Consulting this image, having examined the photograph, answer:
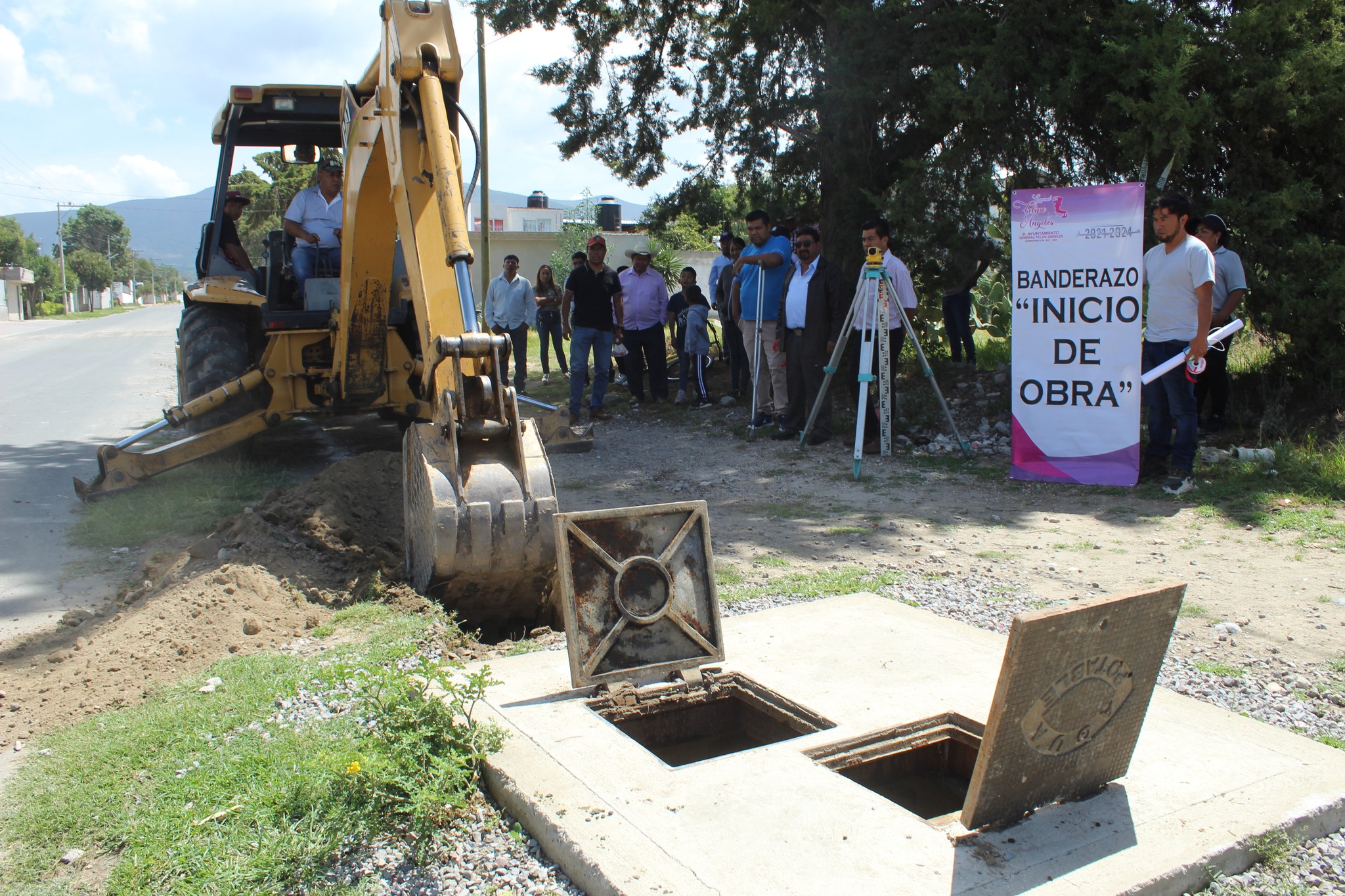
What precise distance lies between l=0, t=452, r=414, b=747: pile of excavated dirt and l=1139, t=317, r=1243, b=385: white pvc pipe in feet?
17.9

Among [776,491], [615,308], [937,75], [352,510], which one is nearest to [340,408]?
[352,510]

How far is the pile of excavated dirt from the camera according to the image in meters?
4.07

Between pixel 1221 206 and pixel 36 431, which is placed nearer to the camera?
pixel 1221 206

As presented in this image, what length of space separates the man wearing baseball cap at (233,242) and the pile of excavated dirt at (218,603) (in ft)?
9.60

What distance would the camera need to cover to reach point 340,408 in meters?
7.94

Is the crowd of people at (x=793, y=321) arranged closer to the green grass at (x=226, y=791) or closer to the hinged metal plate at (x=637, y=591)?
the hinged metal plate at (x=637, y=591)

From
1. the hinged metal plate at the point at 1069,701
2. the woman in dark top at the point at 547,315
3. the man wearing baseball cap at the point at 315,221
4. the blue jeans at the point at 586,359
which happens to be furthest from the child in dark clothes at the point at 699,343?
the hinged metal plate at the point at 1069,701

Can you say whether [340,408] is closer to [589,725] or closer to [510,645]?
[510,645]

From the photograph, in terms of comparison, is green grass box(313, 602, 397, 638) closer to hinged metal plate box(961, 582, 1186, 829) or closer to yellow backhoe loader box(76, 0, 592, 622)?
yellow backhoe loader box(76, 0, 592, 622)

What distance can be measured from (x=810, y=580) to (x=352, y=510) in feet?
9.52

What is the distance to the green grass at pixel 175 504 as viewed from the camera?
21.7ft

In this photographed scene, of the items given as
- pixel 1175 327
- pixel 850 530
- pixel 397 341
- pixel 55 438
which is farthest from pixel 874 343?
pixel 55 438

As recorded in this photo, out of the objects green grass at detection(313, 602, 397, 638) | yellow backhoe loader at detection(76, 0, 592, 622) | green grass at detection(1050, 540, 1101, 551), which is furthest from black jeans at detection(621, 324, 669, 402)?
green grass at detection(313, 602, 397, 638)

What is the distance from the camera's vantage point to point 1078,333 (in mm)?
7785
